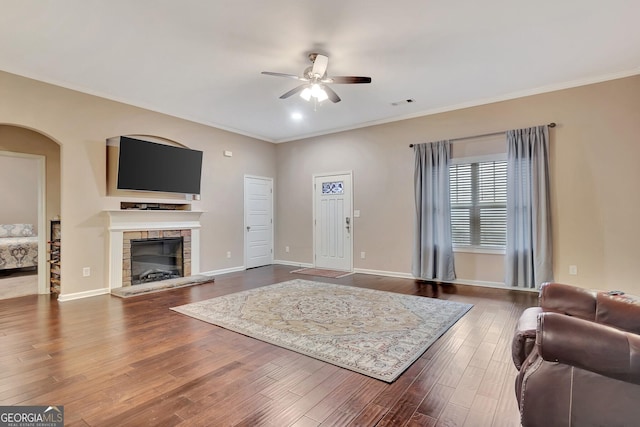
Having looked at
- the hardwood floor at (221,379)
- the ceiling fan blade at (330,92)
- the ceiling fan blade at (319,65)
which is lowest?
the hardwood floor at (221,379)

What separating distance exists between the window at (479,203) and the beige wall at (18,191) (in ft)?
32.0

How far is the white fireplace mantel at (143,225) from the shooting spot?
487cm

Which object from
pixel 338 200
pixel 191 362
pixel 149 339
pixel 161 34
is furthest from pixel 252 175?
pixel 191 362

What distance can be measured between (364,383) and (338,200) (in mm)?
4834

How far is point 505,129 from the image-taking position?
16.4 feet

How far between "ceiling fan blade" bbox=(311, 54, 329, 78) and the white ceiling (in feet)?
0.36

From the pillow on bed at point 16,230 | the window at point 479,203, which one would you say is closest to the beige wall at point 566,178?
the window at point 479,203

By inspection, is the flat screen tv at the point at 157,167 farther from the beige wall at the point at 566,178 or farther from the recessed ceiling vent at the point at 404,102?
the recessed ceiling vent at the point at 404,102

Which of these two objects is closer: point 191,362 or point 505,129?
point 191,362

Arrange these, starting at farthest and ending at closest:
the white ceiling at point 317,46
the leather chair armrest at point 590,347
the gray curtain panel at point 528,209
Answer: the gray curtain panel at point 528,209 < the white ceiling at point 317,46 < the leather chair armrest at point 590,347

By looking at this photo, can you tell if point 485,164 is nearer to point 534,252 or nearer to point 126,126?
point 534,252

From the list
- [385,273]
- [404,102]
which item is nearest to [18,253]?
[385,273]

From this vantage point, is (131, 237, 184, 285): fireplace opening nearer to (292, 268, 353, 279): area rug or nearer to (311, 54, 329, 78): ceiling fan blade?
(292, 268, 353, 279): area rug

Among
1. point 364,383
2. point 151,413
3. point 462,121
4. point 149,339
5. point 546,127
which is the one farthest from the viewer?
point 462,121
